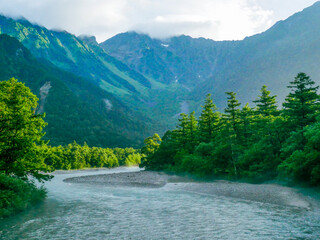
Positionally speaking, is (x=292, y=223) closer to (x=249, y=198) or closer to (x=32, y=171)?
(x=249, y=198)

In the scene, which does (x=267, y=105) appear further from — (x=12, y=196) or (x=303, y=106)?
(x=12, y=196)

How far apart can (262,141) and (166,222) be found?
26.5 meters

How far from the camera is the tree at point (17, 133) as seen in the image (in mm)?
24456

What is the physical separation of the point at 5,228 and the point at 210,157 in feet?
131

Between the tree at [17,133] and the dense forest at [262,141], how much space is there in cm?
A: 2669

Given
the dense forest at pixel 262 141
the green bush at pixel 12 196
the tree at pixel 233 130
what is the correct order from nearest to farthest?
1. the green bush at pixel 12 196
2. the dense forest at pixel 262 141
3. the tree at pixel 233 130

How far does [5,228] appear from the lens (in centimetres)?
1914

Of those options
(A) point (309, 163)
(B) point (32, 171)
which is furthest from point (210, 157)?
(B) point (32, 171)

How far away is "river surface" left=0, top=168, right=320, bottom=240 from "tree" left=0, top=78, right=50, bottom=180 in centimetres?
450

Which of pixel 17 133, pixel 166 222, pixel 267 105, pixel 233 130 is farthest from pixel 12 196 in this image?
pixel 267 105

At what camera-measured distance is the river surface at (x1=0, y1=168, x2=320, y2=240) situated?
17.0 meters

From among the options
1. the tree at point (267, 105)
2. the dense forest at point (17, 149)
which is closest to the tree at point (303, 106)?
the tree at point (267, 105)

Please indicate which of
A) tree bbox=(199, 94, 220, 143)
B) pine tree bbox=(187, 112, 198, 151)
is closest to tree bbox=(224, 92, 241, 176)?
tree bbox=(199, 94, 220, 143)

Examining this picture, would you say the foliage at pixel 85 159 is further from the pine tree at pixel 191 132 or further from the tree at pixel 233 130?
the tree at pixel 233 130
